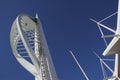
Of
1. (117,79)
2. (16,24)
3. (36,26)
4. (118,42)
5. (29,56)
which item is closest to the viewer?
(118,42)

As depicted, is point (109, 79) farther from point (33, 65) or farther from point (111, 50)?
point (33, 65)

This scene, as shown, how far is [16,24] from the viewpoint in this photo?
46.2 meters

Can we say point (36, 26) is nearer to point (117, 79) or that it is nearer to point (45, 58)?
point (45, 58)

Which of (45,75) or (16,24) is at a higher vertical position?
(16,24)

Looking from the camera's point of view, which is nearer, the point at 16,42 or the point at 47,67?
the point at 47,67

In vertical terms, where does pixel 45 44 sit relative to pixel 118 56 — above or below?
below

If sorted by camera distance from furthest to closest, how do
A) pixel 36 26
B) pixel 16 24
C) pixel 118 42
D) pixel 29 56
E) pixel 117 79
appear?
1. pixel 36 26
2. pixel 16 24
3. pixel 29 56
4. pixel 117 79
5. pixel 118 42

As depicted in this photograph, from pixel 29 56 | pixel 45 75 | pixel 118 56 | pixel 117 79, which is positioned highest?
pixel 118 56

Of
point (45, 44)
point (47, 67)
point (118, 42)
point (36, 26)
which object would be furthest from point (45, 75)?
point (118, 42)

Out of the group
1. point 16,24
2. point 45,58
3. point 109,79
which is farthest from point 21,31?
point 109,79

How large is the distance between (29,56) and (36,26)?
915 cm

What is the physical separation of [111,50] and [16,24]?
26.5 m

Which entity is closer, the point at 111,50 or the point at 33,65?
the point at 111,50

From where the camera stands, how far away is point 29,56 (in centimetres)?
4322
